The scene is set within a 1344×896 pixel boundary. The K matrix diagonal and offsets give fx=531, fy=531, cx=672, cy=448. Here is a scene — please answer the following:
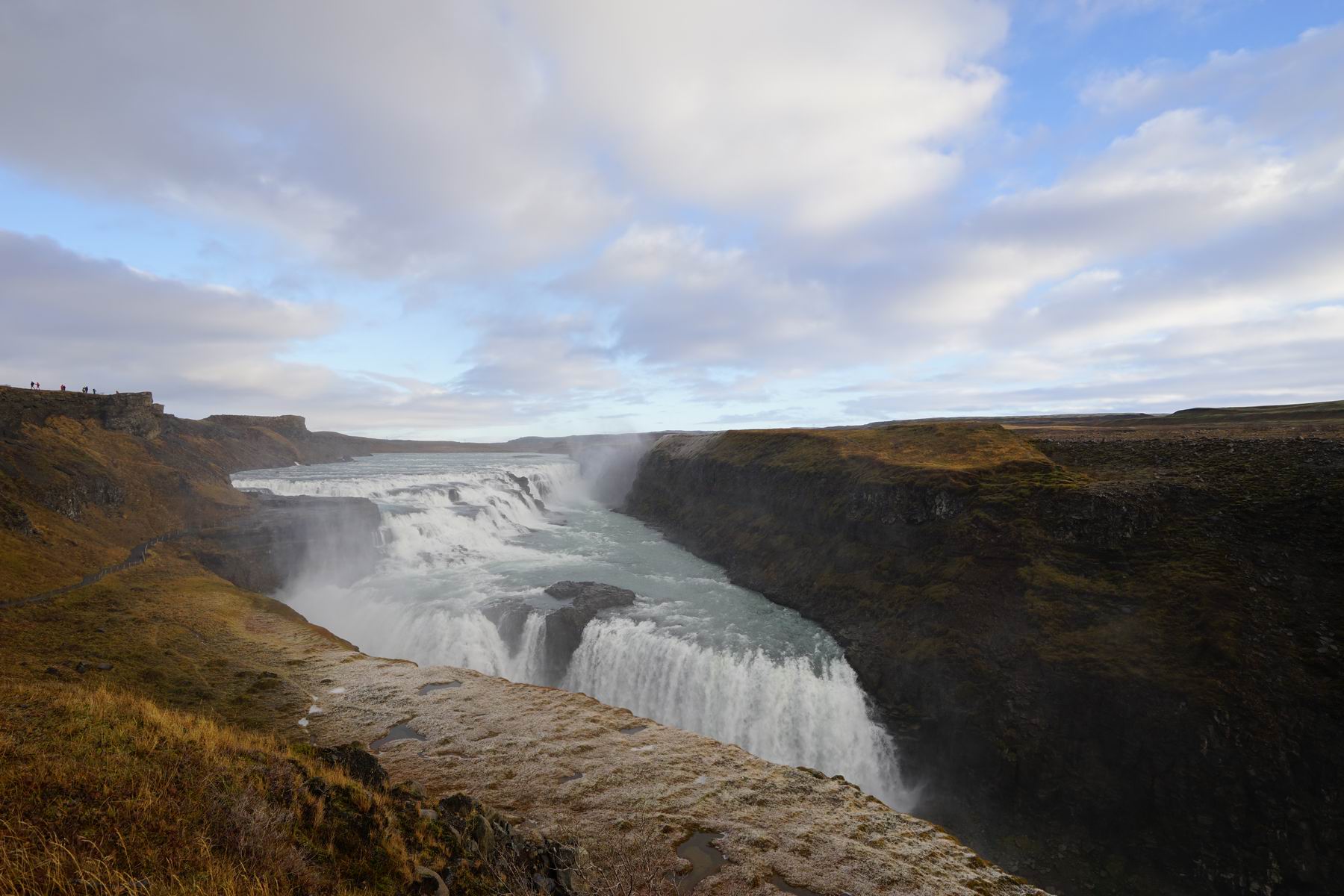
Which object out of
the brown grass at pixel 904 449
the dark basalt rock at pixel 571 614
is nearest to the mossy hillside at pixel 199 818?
the dark basalt rock at pixel 571 614

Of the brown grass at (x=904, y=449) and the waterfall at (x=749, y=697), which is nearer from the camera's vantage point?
the waterfall at (x=749, y=697)

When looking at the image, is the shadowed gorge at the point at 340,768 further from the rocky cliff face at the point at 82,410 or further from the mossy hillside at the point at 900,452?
the mossy hillside at the point at 900,452

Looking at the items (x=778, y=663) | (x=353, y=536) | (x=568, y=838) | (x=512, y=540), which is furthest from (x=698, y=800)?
(x=512, y=540)

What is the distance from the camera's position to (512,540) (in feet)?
160

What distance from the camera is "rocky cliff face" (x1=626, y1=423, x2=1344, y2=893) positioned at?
16.3m

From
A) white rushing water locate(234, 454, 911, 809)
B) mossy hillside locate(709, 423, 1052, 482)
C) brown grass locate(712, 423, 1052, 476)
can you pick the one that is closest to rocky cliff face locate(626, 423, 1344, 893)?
mossy hillside locate(709, 423, 1052, 482)

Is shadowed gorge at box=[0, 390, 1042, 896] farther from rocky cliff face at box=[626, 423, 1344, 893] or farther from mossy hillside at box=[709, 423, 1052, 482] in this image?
mossy hillside at box=[709, 423, 1052, 482]

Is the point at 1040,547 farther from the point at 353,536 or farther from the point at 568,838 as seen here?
the point at 353,536

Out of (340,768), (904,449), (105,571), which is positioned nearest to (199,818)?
(340,768)

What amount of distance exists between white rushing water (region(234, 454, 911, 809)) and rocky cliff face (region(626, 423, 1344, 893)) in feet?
8.67

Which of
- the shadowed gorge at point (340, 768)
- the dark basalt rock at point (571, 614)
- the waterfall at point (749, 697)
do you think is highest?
the shadowed gorge at point (340, 768)

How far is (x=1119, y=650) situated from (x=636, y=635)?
19.6 m

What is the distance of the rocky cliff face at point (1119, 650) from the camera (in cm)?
1630

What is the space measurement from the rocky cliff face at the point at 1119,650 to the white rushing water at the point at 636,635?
2.64 meters
